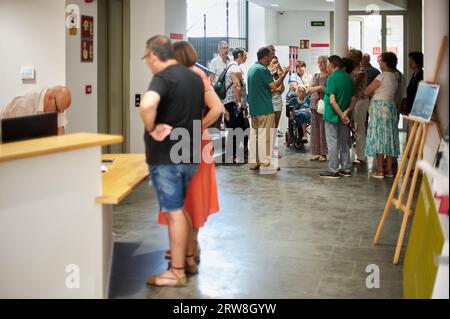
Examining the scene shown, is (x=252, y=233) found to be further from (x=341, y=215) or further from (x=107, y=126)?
(x=107, y=126)

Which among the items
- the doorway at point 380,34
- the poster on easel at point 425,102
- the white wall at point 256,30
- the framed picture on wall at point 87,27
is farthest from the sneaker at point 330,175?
the doorway at point 380,34

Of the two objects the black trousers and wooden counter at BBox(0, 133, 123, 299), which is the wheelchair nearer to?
the black trousers

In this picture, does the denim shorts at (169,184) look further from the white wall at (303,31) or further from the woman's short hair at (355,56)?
the white wall at (303,31)

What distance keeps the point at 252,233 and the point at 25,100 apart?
2.23 meters

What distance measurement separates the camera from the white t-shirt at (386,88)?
8.01 meters

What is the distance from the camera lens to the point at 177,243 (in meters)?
4.29

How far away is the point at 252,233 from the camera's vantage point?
19.0 feet

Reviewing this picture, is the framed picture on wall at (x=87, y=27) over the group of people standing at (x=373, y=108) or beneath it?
over

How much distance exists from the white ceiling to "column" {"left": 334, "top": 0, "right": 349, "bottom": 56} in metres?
3.33

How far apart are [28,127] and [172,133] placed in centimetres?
91

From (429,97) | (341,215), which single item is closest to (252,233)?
(341,215)

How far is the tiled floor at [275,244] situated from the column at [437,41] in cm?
123

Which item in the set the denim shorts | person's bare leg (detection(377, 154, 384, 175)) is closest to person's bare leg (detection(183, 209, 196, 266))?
the denim shorts
